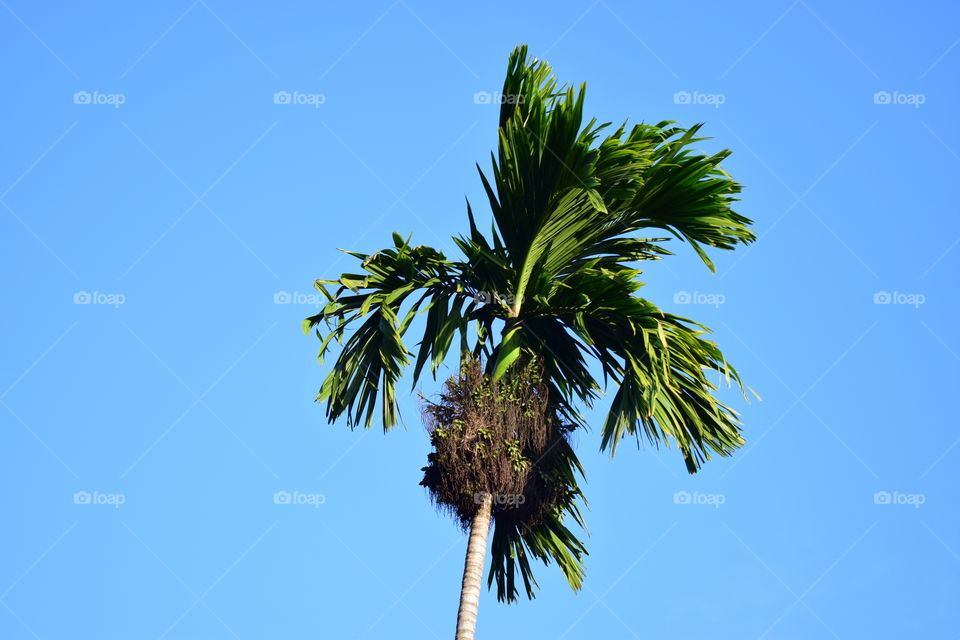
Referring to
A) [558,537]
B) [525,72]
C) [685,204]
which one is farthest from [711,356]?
[525,72]

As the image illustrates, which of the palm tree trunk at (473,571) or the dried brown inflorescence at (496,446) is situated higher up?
the dried brown inflorescence at (496,446)

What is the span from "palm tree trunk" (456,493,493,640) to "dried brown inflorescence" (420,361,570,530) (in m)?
0.09

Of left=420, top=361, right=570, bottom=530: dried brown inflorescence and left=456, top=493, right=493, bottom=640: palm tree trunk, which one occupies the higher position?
left=420, top=361, right=570, bottom=530: dried brown inflorescence

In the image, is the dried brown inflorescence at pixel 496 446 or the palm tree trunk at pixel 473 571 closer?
the palm tree trunk at pixel 473 571

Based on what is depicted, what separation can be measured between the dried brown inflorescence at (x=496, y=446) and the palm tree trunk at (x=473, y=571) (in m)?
0.09

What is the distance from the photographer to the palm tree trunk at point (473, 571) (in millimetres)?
10617

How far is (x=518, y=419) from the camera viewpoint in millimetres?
11438

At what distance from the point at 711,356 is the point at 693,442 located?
0.84 m

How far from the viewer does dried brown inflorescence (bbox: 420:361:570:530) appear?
1118 centimetres

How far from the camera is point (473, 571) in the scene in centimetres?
1094

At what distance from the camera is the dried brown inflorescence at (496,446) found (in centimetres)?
1118

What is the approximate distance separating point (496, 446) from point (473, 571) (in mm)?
1129

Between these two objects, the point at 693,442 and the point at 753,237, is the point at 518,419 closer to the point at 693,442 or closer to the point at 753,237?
the point at 693,442

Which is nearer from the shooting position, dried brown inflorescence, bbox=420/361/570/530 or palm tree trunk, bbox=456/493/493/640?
palm tree trunk, bbox=456/493/493/640
